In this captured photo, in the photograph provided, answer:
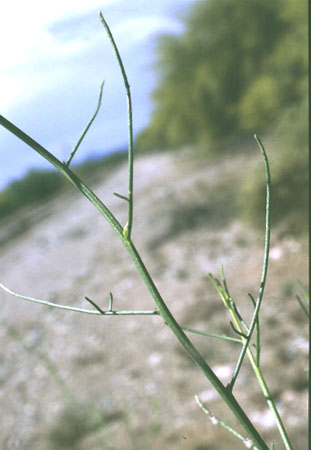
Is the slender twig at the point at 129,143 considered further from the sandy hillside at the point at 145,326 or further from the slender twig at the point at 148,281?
the sandy hillside at the point at 145,326

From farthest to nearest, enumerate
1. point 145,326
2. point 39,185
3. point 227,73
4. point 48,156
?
1. point 39,185
2. point 227,73
3. point 145,326
4. point 48,156

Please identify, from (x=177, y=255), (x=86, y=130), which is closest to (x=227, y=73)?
(x=177, y=255)

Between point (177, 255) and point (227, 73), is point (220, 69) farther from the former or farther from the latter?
point (177, 255)

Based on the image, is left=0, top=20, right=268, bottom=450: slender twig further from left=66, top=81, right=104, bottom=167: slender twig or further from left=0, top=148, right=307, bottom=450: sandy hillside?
left=0, top=148, right=307, bottom=450: sandy hillside

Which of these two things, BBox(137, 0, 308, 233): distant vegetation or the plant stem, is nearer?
the plant stem

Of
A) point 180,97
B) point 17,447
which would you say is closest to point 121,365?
point 17,447

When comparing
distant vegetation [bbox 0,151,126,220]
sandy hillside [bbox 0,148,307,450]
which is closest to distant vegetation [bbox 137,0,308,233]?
sandy hillside [bbox 0,148,307,450]

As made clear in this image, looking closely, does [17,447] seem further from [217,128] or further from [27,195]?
[27,195]
